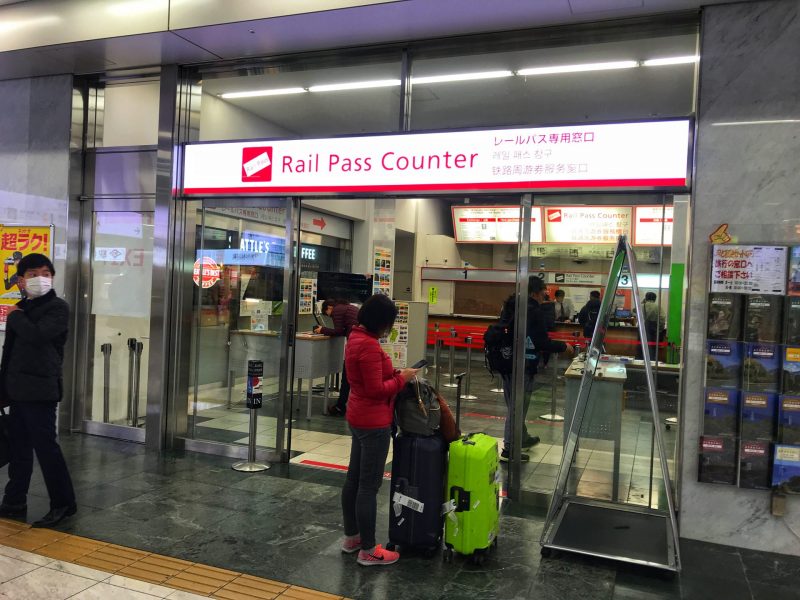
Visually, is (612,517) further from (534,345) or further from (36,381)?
(36,381)

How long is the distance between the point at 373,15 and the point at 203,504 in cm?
355

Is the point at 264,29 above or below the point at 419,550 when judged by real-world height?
above

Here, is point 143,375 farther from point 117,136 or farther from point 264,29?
point 264,29

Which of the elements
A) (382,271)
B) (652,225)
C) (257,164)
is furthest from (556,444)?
(382,271)

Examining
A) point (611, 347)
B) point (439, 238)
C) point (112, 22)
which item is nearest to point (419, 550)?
point (611, 347)

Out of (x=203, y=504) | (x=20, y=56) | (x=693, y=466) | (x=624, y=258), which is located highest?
(x=20, y=56)

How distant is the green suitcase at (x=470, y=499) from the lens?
3.36 metres

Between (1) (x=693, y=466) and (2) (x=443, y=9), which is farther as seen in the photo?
(2) (x=443, y=9)

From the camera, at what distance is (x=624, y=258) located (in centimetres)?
381

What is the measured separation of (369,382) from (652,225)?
2283mm

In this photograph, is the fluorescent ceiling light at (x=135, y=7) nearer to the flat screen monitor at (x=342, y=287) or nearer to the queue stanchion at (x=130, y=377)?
the queue stanchion at (x=130, y=377)

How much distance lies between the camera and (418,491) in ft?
11.2

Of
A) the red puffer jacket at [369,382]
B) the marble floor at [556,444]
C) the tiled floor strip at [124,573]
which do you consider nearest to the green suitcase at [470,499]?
the red puffer jacket at [369,382]

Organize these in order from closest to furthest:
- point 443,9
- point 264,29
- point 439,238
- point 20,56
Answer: point 443,9, point 264,29, point 20,56, point 439,238
